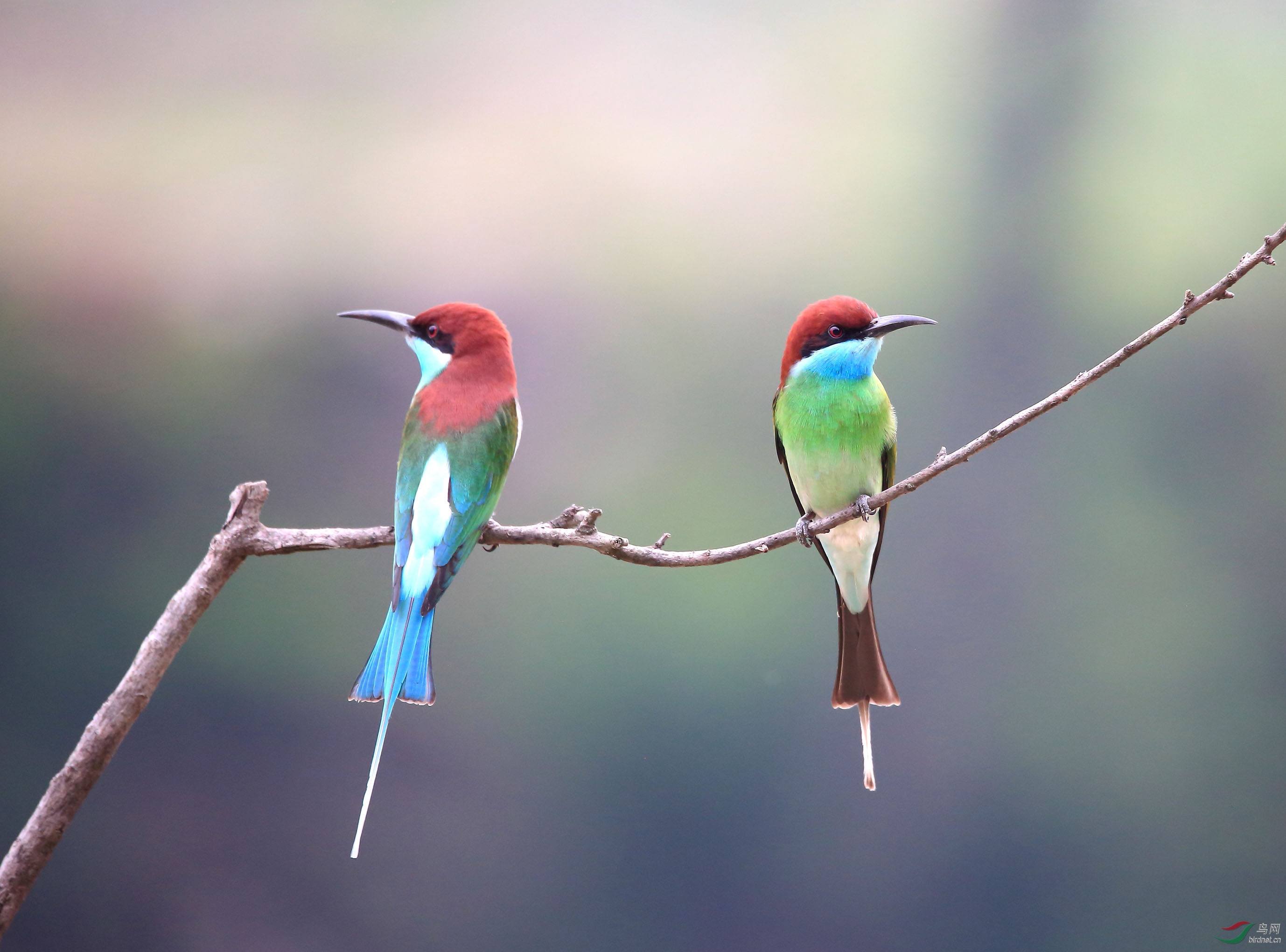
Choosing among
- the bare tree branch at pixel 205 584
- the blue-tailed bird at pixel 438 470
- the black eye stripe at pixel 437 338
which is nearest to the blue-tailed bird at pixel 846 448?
the bare tree branch at pixel 205 584

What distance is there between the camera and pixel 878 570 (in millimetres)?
3176

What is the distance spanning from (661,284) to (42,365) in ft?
Answer: 6.20

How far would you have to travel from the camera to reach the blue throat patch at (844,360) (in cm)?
213

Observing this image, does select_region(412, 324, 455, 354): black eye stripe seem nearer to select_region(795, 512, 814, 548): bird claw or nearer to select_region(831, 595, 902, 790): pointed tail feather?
select_region(795, 512, 814, 548): bird claw

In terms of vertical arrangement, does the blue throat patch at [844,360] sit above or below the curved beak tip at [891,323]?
below

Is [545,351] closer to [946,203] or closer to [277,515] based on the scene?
[277,515]

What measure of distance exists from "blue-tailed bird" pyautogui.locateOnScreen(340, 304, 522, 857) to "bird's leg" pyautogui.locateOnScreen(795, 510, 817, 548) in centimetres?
60

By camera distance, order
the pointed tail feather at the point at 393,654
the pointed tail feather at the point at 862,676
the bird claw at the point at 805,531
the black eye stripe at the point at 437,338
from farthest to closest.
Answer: the pointed tail feather at the point at 862,676, the black eye stripe at the point at 437,338, the bird claw at the point at 805,531, the pointed tail feather at the point at 393,654

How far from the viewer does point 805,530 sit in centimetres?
199

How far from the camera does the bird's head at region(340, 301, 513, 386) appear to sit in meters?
2.06

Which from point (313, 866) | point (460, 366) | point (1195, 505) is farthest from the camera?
point (1195, 505)

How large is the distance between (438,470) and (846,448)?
2.88 feet

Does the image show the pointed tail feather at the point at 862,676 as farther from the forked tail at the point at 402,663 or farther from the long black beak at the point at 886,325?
the forked tail at the point at 402,663

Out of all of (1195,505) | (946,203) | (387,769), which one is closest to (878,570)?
(1195,505)
